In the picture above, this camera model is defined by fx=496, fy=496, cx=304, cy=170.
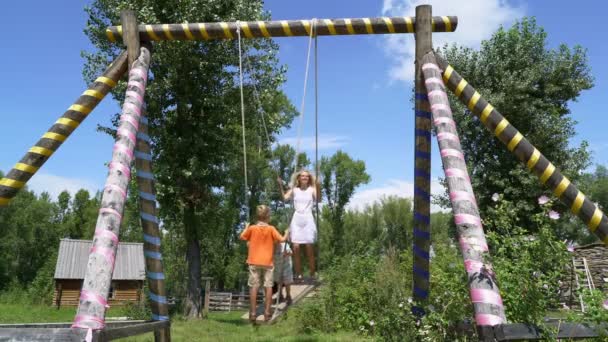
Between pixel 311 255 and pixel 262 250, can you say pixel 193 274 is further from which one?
pixel 262 250

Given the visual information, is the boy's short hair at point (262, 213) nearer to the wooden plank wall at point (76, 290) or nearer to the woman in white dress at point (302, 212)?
the woman in white dress at point (302, 212)

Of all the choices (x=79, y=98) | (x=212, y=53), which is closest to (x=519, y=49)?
(x=212, y=53)

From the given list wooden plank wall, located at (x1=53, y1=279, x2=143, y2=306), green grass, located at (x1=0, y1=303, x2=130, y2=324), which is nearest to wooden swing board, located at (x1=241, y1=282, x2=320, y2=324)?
green grass, located at (x1=0, y1=303, x2=130, y2=324)

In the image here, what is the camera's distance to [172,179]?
48.8ft

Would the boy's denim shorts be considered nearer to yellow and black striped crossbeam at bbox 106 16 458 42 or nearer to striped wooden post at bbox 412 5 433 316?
striped wooden post at bbox 412 5 433 316

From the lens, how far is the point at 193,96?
14750 millimetres

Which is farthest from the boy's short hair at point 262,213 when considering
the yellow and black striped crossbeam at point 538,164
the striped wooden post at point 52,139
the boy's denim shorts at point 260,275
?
the yellow and black striped crossbeam at point 538,164

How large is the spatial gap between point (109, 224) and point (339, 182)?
3096 centimetres

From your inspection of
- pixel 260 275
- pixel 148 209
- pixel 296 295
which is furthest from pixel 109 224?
pixel 296 295

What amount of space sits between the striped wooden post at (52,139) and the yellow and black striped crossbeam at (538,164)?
3545mm

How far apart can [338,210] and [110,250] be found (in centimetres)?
2981

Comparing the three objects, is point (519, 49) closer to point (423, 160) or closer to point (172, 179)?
point (172, 179)

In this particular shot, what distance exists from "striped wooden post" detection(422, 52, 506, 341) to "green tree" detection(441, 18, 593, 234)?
47.8 feet

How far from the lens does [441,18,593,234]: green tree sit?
18.4 m
